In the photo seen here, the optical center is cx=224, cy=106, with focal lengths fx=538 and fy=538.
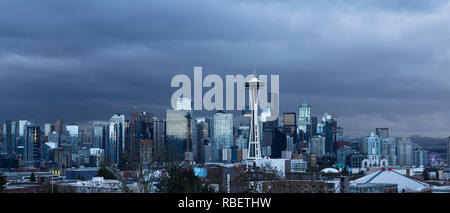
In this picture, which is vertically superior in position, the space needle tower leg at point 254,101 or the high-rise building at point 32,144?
the space needle tower leg at point 254,101

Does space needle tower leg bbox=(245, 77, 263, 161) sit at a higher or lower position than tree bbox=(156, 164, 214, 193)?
higher

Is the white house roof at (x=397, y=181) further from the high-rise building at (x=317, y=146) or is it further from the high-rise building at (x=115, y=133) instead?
the high-rise building at (x=317, y=146)

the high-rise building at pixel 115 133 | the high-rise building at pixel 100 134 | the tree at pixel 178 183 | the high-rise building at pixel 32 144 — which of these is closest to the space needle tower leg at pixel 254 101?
the high-rise building at pixel 115 133

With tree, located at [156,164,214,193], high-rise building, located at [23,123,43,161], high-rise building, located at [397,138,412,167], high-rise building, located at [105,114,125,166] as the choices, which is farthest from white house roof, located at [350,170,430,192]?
high-rise building, located at [23,123,43,161]

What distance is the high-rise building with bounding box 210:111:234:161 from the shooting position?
3342 inches

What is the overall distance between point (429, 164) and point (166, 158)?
6562 cm

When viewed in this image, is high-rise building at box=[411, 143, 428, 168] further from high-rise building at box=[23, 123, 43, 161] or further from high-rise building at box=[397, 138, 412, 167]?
high-rise building at box=[23, 123, 43, 161]

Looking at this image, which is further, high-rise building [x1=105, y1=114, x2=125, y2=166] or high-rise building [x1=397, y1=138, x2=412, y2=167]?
high-rise building [x1=397, y1=138, x2=412, y2=167]

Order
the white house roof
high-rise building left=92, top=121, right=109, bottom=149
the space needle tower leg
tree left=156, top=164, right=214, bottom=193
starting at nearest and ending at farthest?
tree left=156, top=164, right=214, bottom=193
the white house roof
the space needle tower leg
high-rise building left=92, top=121, right=109, bottom=149

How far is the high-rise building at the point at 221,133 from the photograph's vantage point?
84875 millimetres

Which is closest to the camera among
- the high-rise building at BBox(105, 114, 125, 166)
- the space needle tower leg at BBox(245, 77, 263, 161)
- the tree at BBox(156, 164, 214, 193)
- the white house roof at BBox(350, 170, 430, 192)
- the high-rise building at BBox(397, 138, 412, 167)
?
the tree at BBox(156, 164, 214, 193)

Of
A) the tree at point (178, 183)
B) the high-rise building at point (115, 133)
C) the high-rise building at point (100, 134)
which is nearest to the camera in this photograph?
the tree at point (178, 183)
